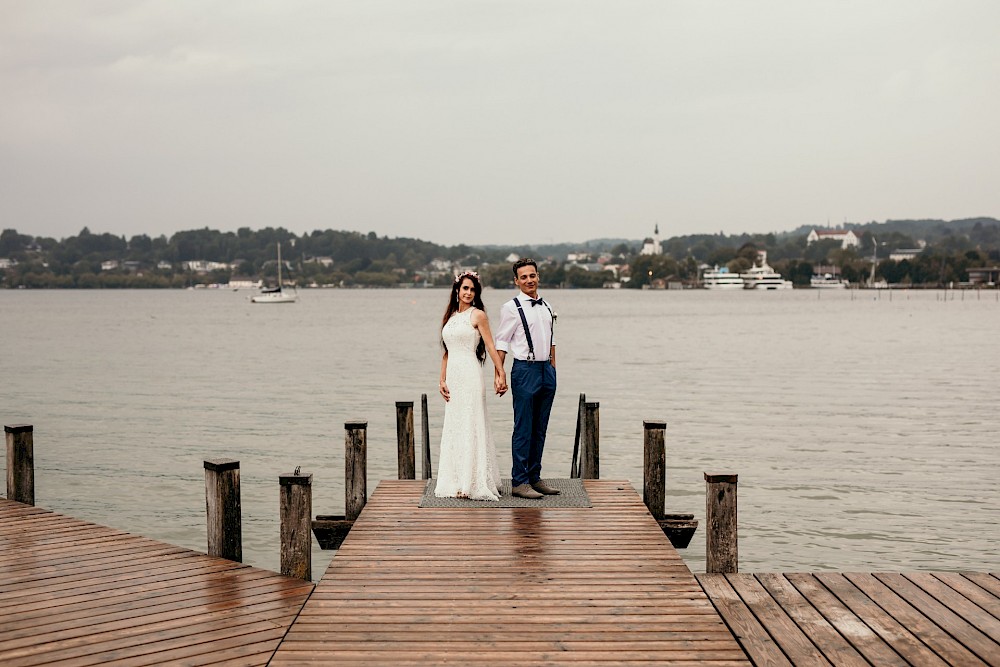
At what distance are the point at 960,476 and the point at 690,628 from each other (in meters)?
16.9

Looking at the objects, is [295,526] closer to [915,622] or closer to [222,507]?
[222,507]

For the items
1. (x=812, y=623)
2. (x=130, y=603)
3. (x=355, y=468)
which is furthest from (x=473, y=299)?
(x=812, y=623)

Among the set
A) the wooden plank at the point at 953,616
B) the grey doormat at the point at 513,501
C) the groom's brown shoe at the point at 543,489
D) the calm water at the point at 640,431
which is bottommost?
the calm water at the point at 640,431

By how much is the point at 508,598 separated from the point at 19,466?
6931 millimetres

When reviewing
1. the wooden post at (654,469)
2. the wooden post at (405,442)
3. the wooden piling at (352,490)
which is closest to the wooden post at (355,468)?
the wooden piling at (352,490)

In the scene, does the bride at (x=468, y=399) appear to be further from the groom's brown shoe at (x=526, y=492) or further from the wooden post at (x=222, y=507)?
the wooden post at (x=222, y=507)

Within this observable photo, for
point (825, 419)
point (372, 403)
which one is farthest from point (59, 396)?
point (825, 419)

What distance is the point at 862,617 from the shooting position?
6.58 meters

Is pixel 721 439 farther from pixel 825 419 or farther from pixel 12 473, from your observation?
pixel 12 473

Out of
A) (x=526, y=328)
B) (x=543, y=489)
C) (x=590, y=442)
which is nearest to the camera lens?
(x=526, y=328)

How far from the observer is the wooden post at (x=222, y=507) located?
812 centimetres

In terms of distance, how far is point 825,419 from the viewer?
1143 inches

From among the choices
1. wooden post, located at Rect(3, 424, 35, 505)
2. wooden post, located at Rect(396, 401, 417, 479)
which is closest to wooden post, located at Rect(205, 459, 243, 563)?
wooden post, located at Rect(396, 401, 417, 479)

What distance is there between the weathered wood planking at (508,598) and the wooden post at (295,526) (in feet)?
1.29
